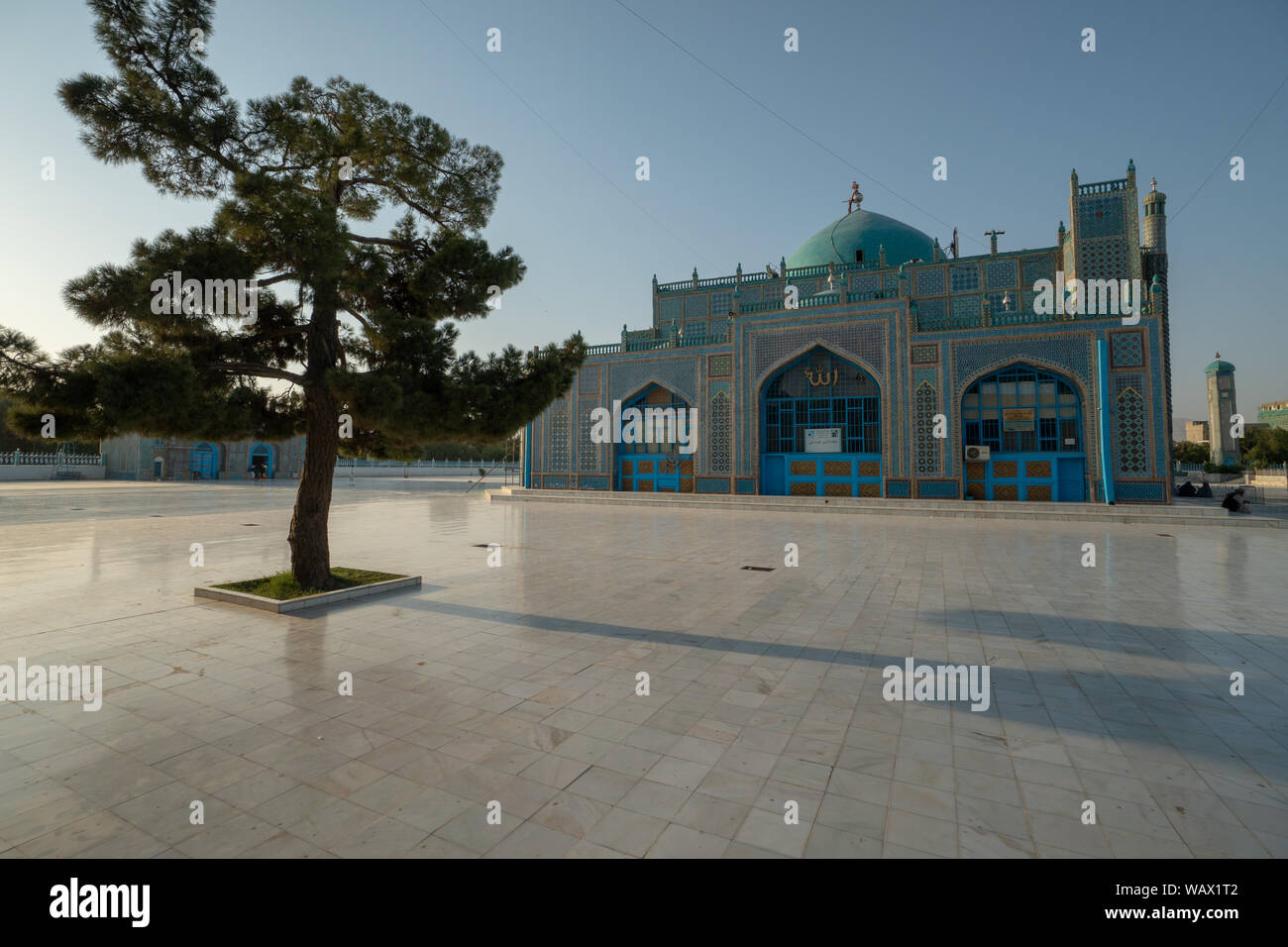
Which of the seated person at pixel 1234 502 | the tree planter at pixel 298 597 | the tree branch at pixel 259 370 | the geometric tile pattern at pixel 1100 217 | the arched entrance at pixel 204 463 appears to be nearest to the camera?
the tree planter at pixel 298 597

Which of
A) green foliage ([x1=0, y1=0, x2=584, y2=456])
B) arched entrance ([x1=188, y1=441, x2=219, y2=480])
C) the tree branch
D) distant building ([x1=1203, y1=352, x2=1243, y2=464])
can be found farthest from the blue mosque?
distant building ([x1=1203, y1=352, x2=1243, y2=464])

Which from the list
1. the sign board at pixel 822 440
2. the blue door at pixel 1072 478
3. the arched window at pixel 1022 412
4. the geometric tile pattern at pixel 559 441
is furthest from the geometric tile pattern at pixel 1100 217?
the geometric tile pattern at pixel 559 441

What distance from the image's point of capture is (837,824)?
280cm

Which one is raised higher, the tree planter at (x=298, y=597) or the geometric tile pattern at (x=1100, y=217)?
the geometric tile pattern at (x=1100, y=217)

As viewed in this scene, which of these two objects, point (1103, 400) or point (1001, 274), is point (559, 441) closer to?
point (1001, 274)

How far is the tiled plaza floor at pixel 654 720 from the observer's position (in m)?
2.77

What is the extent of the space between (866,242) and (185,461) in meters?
46.4

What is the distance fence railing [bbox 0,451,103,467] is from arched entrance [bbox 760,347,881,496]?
47466 mm

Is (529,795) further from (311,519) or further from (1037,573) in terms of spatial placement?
(1037,573)

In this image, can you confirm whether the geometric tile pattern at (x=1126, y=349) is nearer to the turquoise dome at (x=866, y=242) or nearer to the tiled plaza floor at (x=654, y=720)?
the turquoise dome at (x=866, y=242)

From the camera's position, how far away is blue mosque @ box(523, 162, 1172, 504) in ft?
69.6

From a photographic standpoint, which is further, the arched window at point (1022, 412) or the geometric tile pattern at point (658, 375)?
the geometric tile pattern at point (658, 375)
